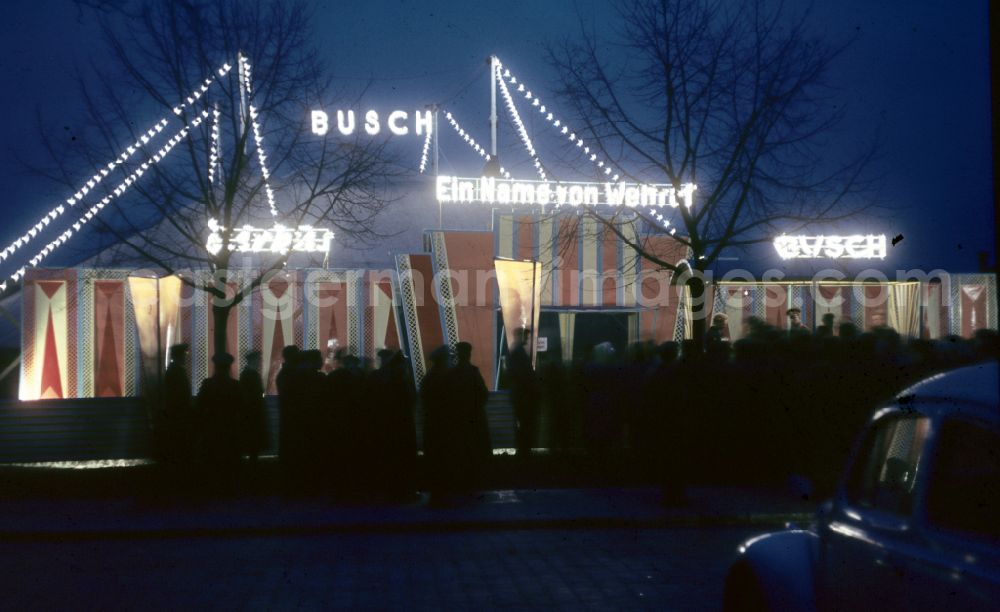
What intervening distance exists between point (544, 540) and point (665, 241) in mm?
13639

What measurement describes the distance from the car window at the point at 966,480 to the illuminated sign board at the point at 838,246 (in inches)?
1188

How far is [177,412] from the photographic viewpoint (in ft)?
40.1

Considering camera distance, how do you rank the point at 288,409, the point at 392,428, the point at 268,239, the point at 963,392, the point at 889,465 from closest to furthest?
the point at 963,392, the point at 889,465, the point at 392,428, the point at 288,409, the point at 268,239

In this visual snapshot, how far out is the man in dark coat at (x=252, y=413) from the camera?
12398 mm

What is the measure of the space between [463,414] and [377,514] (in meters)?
1.53

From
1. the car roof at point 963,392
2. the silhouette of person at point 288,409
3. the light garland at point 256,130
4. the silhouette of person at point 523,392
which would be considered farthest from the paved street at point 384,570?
the light garland at point 256,130

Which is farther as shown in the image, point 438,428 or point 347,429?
point 347,429

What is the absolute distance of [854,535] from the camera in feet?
11.5

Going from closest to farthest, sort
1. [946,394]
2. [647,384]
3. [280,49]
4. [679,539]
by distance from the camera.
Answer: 1. [946,394]
2. [679,539]
3. [647,384]
4. [280,49]

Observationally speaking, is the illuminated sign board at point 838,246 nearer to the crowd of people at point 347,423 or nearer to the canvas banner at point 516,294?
the canvas banner at point 516,294

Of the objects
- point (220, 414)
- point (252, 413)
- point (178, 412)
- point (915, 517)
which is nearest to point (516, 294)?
point (252, 413)

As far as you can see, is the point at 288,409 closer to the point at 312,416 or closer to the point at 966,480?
the point at 312,416

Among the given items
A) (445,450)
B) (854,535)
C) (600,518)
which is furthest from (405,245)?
(854,535)

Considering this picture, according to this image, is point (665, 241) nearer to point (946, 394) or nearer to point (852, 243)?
point (852, 243)
